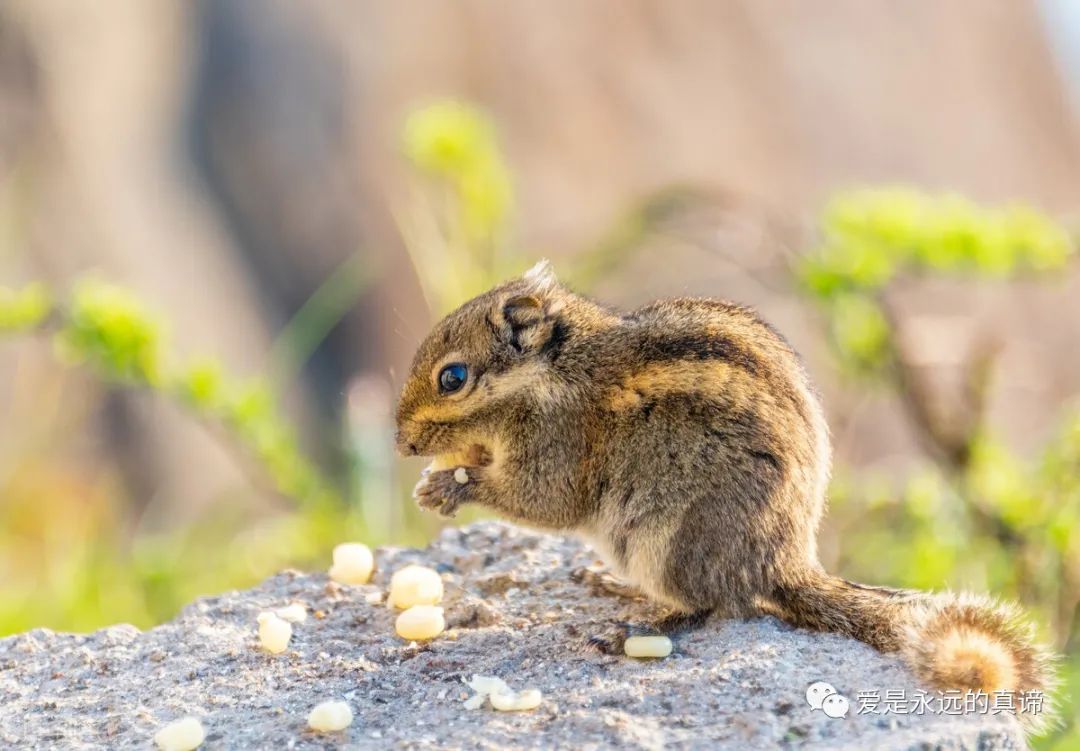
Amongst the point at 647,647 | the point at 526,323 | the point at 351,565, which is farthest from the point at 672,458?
the point at 351,565

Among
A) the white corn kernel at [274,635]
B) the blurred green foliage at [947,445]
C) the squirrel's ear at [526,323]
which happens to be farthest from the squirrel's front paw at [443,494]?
the blurred green foliage at [947,445]

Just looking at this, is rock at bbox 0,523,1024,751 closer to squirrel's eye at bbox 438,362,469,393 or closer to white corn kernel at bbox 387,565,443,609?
white corn kernel at bbox 387,565,443,609

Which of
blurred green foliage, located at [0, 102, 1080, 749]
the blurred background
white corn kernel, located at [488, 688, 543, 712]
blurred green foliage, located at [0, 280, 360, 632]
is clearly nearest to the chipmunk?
white corn kernel, located at [488, 688, 543, 712]

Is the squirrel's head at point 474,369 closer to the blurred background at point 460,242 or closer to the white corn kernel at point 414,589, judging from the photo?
the white corn kernel at point 414,589

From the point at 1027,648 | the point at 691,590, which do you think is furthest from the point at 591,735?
the point at 1027,648

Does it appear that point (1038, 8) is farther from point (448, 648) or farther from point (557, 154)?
point (448, 648)

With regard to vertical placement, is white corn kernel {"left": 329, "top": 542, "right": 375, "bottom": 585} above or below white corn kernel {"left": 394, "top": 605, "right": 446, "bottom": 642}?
above

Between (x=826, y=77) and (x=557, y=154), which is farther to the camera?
(x=826, y=77)
